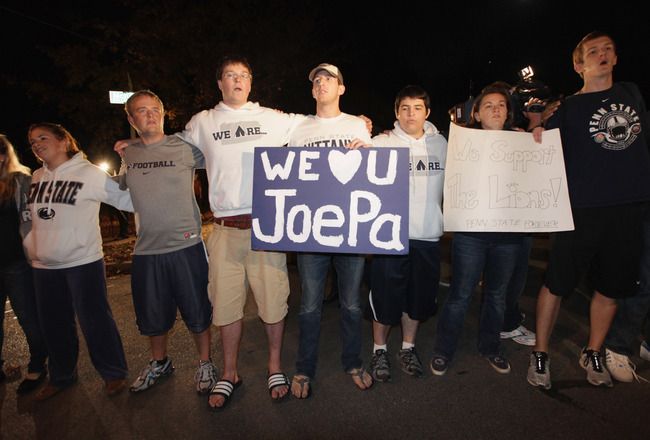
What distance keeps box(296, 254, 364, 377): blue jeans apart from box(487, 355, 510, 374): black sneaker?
3.62 ft

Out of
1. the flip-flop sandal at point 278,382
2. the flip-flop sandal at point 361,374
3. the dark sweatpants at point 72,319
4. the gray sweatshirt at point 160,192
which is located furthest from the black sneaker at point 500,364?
the dark sweatpants at point 72,319

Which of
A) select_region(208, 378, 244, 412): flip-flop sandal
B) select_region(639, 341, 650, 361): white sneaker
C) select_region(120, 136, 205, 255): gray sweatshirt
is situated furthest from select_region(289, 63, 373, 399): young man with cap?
select_region(639, 341, 650, 361): white sneaker

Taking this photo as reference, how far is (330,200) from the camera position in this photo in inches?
103

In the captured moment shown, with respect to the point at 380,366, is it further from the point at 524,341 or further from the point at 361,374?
the point at 524,341

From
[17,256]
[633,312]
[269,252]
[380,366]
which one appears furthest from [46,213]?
[633,312]

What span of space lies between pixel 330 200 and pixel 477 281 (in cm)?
134

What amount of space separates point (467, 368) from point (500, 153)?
5.62 ft

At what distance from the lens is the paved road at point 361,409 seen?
2.47 meters

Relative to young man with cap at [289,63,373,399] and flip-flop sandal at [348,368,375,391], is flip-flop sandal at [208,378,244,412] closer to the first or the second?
young man with cap at [289,63,373,399]

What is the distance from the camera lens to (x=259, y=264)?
2.82 metres

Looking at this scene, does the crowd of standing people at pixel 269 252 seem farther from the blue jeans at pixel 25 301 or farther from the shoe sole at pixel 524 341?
the shoe sole at pixel 524 341

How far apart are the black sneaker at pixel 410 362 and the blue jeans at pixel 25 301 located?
292 cm

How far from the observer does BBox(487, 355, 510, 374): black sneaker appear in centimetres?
303

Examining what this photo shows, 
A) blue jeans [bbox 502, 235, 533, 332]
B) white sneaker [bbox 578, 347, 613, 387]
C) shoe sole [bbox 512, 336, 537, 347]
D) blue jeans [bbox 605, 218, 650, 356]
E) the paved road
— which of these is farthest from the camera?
shoe sole [bbox 512, 336, 537, 347]
